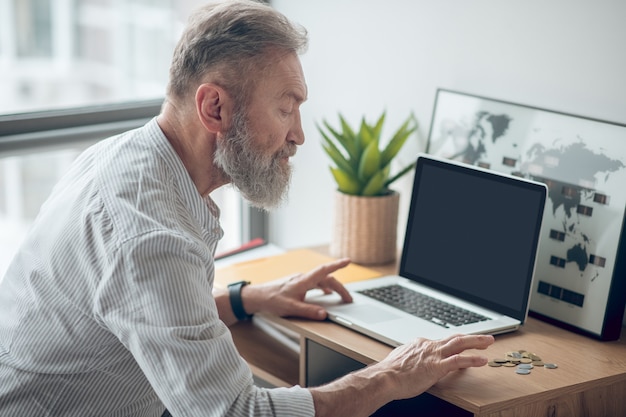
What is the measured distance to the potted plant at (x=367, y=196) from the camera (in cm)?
209

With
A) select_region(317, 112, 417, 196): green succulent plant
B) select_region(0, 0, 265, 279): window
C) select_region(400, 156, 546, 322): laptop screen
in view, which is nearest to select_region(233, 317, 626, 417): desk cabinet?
select_region(400, 156, 546, 322): laptop screen

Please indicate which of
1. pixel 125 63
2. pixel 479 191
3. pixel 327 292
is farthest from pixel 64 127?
pixel 479 191

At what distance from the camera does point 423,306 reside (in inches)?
70.8

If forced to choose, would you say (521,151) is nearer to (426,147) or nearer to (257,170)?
(426,147)

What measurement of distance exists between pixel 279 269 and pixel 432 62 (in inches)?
24.8

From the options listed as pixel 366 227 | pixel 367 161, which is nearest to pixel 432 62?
pixel 367 161

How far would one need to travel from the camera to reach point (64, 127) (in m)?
2.42

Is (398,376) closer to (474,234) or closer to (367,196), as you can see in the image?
(474,234)

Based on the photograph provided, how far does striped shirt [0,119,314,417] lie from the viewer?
4.21ft

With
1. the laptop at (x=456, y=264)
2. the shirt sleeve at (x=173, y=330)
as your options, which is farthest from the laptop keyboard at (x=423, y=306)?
the shirt sleeve at (x=173, y=330)

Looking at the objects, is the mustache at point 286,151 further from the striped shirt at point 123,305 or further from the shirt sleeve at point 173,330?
the shirt sleeve at point 173,330

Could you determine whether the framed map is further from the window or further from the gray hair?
the window

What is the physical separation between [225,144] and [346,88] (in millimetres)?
946

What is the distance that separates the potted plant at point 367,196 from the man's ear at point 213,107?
0.62 m
